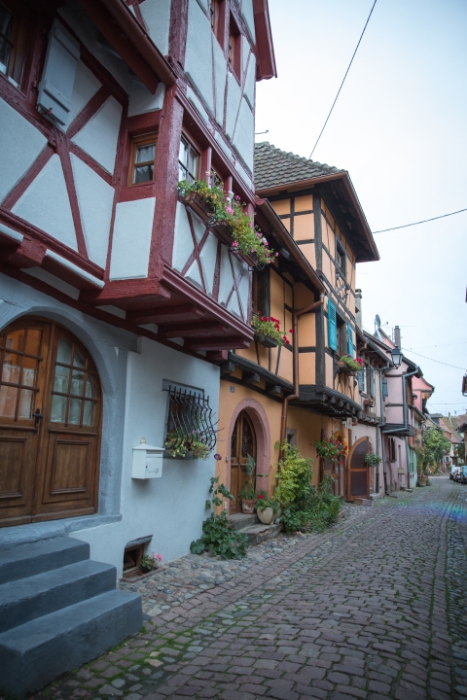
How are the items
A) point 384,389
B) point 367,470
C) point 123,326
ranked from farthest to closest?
point 384,389 → point 367,470 → point 123,326

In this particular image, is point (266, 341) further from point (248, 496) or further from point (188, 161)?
point (188, 161)

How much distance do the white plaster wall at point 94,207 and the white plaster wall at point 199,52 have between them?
6.43 ft

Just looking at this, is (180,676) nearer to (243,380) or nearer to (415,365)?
(243,380)

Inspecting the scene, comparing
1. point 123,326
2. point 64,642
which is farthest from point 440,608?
point 123,326

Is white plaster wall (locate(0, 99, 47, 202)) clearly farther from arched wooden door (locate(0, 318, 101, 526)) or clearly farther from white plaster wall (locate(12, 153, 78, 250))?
arched wooden door (locate(0, 318, 101, 526))

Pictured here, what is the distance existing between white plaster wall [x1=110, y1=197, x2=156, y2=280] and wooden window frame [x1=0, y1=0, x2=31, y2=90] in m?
1.40

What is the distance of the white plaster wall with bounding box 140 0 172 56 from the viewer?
17.5 feet

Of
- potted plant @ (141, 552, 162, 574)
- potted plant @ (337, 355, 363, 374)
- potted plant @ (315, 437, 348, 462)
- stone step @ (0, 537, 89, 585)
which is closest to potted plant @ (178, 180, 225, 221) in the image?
stone step @ (0, 537, 89, 585)

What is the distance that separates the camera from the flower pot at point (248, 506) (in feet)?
28.4

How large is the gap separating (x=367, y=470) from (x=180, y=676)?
43.1 ft

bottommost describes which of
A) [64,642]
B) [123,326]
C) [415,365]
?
[64,642]

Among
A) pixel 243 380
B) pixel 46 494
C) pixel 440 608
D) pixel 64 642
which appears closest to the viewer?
pixel 64 642

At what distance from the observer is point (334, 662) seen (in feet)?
10.9

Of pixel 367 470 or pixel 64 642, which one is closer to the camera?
pixel 64 642
